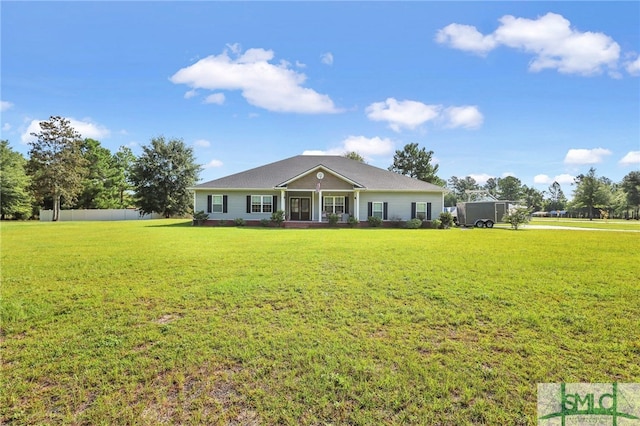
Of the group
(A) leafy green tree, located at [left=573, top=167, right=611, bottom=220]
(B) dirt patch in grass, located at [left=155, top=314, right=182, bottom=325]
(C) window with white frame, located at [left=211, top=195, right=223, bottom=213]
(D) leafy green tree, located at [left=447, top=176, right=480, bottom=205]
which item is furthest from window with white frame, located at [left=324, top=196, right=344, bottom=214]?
(D) leafy green tree, located at [left=447, top=176, right=480, bottom=205]

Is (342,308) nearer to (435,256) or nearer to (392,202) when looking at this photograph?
(435,256)

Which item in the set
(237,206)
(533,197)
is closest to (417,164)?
(237,206)

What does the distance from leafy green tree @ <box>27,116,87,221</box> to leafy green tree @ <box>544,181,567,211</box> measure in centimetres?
10312

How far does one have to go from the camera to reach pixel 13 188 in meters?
36.5

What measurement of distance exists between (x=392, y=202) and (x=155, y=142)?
30.6 m

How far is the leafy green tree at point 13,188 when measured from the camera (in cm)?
3616

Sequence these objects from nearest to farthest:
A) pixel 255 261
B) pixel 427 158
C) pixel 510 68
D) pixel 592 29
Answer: pixel 255 261
pixel 592 29
pixel 510 68
pixel 427 158

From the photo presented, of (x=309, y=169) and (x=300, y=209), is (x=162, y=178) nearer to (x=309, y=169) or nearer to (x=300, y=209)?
(x=300, y=209)

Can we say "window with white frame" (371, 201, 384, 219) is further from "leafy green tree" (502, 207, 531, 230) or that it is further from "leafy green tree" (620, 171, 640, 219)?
"leafy green tree" (620, 171, 640, 219)

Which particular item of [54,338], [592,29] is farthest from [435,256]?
[592,29]

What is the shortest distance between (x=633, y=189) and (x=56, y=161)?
8815cm

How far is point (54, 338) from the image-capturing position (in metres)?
3.84

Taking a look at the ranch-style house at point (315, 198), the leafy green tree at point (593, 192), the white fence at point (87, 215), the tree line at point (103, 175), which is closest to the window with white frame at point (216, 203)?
the ranch-style house at point (315, 198)

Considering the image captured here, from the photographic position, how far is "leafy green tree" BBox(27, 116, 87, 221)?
35344 millimetres
